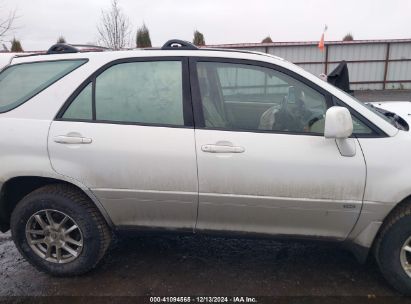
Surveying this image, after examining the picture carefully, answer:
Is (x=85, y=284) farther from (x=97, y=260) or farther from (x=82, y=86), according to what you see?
(x=82, y=86)

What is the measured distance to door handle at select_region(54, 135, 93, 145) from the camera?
2.66 m

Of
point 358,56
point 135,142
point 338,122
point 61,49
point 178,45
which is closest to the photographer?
point 338,122

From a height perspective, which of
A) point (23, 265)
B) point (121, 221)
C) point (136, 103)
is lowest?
point (23, 265)

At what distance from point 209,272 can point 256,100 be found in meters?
1.45

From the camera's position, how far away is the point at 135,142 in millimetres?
2617

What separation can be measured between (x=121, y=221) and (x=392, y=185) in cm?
198

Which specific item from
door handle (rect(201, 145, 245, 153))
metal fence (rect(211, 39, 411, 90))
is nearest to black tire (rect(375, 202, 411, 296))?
door handle (rect(201, 145, 245, 153))

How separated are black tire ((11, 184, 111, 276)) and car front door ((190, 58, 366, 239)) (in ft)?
2.70

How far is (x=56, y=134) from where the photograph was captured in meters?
2.70

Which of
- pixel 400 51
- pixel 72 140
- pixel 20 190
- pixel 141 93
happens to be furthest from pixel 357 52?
pixel 20 190

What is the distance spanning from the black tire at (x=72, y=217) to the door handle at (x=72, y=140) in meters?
0.37

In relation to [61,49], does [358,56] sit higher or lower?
lower

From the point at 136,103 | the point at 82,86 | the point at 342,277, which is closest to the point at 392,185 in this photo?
the point at 342,277

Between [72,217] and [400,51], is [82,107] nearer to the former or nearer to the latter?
[72,217]
